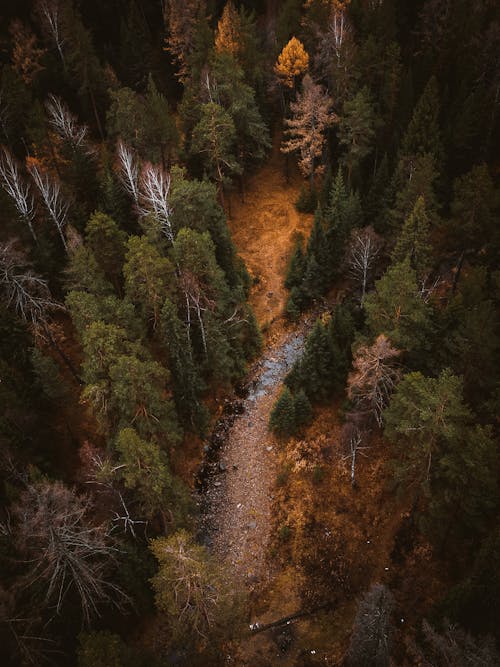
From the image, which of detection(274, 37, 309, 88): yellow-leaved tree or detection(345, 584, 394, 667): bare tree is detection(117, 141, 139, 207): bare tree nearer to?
detection(274, 37, 309, 88): yellow-leaved tree

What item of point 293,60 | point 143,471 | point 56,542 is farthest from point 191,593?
point 293,60

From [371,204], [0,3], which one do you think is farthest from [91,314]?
[0,3]

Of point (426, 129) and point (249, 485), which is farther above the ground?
point (426, 129)

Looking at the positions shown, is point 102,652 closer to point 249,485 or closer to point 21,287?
point 249,485

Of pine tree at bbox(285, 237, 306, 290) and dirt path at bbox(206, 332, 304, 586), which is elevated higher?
pine tree at bbox(285, 237, 306, 290)

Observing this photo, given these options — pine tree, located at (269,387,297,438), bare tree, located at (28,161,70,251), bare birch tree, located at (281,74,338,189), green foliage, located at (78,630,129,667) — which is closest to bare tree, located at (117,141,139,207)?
bare tree, located at (28,161,70,251)

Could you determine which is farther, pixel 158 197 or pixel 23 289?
pixel 158 197

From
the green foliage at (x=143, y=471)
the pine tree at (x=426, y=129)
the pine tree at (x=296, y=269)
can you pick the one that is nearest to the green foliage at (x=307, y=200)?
the pine tree at (x=296, y=269)
